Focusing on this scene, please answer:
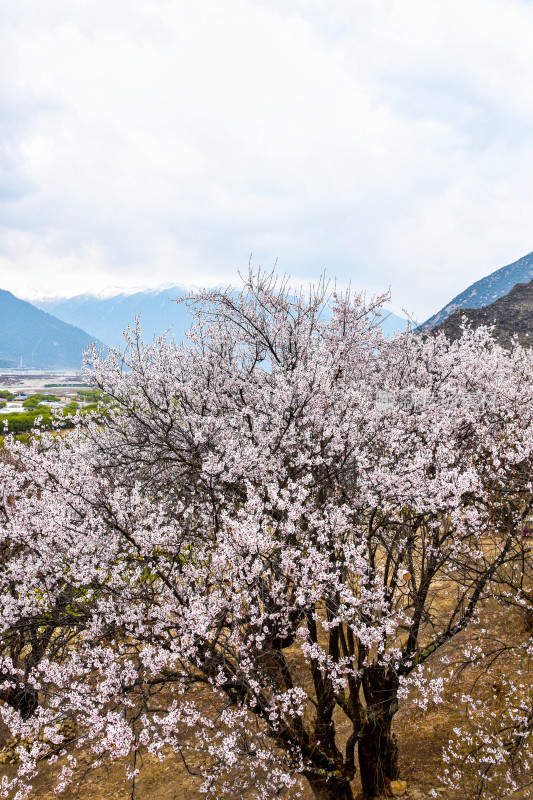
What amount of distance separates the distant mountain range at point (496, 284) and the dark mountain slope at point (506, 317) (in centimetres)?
4308

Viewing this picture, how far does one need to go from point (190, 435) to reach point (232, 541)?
293cm

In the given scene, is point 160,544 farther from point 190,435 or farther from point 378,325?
point 378,325

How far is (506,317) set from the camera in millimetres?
44719

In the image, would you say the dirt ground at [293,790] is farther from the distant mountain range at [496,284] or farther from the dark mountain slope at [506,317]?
the distant mountain range at [496,284]

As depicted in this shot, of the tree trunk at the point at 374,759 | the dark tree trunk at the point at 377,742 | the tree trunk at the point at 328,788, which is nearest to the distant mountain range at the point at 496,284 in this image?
the dark tree trunk at the point at 377,742

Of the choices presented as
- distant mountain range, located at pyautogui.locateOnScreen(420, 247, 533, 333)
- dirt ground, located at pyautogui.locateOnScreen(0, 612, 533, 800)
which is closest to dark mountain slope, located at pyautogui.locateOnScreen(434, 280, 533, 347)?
dirt ground, located at pyautogui.locateOnScreen(0, 612, 533, 800)

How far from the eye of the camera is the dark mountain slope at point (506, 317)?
1574 inches

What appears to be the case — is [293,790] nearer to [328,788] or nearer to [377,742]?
[328,788]

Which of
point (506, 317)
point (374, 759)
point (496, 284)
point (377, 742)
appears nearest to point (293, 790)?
point (374, 759)

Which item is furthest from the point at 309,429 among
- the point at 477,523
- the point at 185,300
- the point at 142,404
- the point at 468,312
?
the point at 468,312

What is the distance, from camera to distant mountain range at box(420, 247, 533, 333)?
313ft

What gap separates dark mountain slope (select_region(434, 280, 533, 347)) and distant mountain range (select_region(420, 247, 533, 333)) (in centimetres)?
4308

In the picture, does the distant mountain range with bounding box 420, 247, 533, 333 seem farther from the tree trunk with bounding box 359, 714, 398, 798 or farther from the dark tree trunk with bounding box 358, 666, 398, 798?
the tree trunk with bounding box 359, 714, 398, 798

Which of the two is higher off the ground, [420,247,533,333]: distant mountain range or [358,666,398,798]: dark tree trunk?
[420,247,533,333]: distant mountain range
